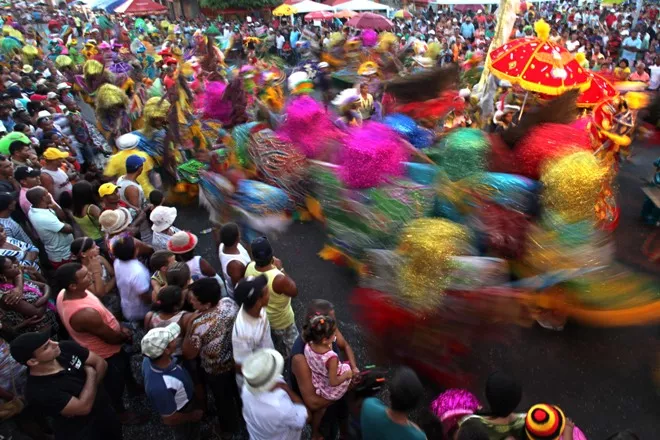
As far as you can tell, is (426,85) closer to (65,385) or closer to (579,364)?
(579,364)

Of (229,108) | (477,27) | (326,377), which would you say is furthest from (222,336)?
(477,27)

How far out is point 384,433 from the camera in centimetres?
212

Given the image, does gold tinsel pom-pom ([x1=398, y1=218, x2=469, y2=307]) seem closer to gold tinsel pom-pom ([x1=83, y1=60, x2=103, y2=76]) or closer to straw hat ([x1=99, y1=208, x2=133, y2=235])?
straw hat ([x1=99, y1=208, x2=133, y2=235])

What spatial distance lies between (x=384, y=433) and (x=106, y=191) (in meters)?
3.20

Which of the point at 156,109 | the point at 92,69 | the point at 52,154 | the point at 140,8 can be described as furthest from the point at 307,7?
the point at 52,154

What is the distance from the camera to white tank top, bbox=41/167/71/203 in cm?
445

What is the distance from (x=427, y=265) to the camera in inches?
104

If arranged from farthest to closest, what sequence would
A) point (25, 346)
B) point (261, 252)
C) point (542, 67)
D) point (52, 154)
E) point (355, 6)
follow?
point (355, 6) < point (542, 67) < point (52, 154) < point (261, 252) < point (25, 346)

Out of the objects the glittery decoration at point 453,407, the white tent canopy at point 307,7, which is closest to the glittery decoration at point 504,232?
the glittery decoration at point 453,407

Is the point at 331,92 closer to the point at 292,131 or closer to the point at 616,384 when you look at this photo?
the point at 292,131

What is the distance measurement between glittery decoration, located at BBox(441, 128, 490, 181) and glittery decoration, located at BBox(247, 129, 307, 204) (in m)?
1.52

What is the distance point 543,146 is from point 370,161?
1531 millimetres

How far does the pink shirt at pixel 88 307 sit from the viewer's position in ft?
8.79

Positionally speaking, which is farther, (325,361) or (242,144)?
(242,144)
